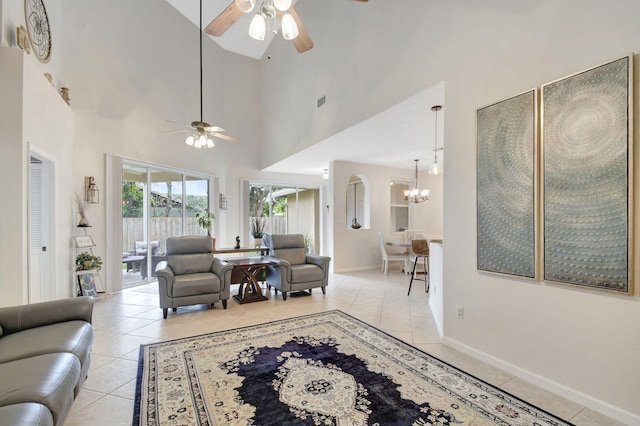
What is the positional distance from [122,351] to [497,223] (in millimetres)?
3607

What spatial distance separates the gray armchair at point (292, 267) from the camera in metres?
4.52

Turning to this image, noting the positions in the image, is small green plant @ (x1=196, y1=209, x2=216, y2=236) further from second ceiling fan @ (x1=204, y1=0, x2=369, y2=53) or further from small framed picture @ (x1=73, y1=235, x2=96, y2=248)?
second ceiling fan @ (x1=204, y1=0, x2=369, y2=53)

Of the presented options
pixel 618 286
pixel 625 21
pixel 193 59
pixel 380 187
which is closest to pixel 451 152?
pixel 625 21

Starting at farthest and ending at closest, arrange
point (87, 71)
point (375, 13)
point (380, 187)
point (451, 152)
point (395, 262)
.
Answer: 1. point (395, 262)
2. point (380, 187)
3. point (87, 71)
4. point (375, 13)
5. point (451, 152)

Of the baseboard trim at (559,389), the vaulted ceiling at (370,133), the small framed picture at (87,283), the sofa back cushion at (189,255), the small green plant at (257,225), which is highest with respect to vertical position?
the vaulted ceiling at (370,133)

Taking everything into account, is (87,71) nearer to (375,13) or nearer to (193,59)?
(193,59)

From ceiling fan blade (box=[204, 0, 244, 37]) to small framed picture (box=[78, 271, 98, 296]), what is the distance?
4.04 m

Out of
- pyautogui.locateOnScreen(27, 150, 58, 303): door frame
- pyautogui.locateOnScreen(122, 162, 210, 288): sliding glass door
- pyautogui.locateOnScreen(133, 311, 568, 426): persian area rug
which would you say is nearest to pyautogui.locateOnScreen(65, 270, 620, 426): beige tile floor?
pyautogui.locateOnScreen(133, 311, 568, 426): persian area rug

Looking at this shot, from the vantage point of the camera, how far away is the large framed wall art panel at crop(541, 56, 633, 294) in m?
1.74

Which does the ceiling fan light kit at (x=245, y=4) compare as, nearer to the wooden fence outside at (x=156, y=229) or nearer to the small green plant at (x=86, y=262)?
the small green plant at (x=86, y=262)

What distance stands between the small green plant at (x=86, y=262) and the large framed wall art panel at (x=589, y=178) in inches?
223

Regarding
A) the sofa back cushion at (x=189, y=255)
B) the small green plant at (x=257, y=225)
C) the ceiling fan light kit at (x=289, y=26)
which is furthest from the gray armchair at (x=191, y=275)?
the small green plant at (x=257, y=225)

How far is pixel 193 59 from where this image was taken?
6367mm

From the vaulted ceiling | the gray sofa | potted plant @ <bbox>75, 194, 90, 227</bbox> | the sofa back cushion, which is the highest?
the vaulted ceiling
